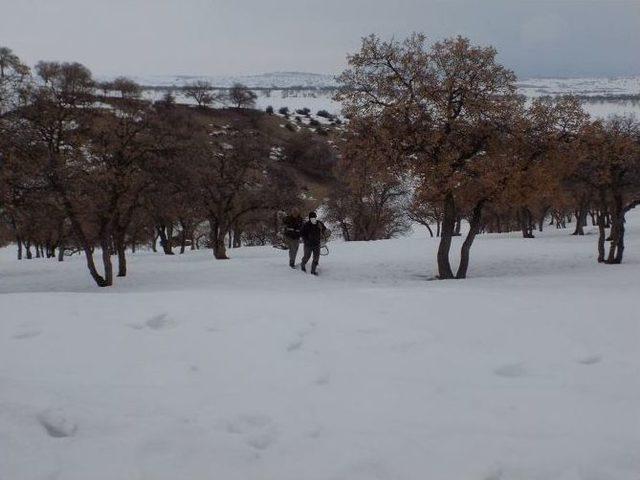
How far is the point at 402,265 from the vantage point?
22188 mm

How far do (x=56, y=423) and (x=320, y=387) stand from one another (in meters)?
2.72

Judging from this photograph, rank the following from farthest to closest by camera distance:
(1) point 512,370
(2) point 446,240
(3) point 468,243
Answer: (3) point 468,243, (2) point 446,240, (1) point 512,370

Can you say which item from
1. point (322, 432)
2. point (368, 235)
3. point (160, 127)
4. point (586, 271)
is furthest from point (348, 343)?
point (368, 235)

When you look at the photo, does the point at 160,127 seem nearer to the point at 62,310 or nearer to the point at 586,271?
the point at 62,310

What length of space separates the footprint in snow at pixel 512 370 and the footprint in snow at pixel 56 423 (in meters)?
4.79

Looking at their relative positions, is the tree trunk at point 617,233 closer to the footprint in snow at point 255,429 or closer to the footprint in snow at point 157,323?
the footprint in snow at point 157,323

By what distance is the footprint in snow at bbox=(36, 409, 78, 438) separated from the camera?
15.3 feet

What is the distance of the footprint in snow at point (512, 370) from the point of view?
19.8ft

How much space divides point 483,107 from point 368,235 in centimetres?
3522

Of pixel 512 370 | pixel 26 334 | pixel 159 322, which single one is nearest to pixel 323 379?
pixel 512 370

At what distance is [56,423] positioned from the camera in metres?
4.73

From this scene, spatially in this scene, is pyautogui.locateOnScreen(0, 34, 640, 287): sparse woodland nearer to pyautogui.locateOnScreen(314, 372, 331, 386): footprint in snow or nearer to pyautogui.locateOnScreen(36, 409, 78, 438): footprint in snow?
pyautogui.locateOnScreen(314, 372, 331, 386): footprint in snow

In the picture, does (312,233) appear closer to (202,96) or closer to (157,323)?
(157,323)

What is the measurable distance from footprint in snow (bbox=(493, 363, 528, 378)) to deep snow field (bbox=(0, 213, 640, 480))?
25 millimetres
